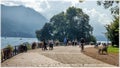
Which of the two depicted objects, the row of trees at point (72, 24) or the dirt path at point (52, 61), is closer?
the dirt path at point (52, 61)

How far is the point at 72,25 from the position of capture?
311 feet

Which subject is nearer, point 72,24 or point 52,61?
point 52,61

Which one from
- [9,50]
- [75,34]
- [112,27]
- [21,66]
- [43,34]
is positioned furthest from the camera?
[43,34]

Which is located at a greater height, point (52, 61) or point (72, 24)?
point (72, 24)

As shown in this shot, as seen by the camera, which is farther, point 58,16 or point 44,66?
point 58,16

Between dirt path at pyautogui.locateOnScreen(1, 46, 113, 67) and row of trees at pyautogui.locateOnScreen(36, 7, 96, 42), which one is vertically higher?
row of trees at pyautogui.locateOnScreen(36, 7, 96, 42)

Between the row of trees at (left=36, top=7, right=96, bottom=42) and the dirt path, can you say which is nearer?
the dirt path

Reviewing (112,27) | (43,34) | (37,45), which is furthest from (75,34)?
(37,45)

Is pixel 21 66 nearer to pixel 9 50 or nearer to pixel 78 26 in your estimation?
pixel 9 50

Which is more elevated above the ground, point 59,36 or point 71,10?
point 71,10

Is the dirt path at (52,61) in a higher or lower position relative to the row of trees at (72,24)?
lower

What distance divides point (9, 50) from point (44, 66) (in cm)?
844

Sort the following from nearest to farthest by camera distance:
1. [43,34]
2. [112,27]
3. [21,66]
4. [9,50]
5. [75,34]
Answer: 1. [21,66]
2. [9,50]
3. [112,27]
4. [75,34]
5. [43,34]

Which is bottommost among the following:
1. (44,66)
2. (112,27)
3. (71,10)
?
(44,66)
